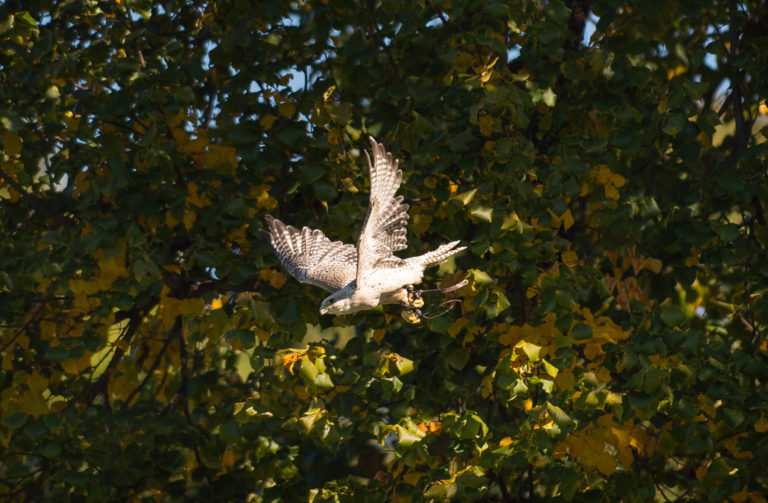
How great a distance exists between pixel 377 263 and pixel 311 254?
0.85 m

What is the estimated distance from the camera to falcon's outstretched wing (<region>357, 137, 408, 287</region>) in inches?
140

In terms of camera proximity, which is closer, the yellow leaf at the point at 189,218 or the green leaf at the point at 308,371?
the green leaf at the point at 308,371

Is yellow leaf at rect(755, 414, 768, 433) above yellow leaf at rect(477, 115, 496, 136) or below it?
below

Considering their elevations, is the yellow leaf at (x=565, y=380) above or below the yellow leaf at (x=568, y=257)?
below

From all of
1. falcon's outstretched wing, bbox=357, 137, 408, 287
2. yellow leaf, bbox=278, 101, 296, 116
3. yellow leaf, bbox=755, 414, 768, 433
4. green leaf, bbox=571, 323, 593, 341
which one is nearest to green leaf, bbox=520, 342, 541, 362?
green leaf, bbox=571, 323, 593, 341

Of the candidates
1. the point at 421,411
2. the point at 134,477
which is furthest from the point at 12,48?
the point at 421,411

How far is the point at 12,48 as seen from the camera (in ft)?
15.6

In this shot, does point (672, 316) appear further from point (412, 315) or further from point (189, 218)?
point (189, 218)

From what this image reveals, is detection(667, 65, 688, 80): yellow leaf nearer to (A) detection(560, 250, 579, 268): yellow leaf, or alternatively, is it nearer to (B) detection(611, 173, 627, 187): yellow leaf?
(B) detection(611, 173, 627, 187): yellow leaf

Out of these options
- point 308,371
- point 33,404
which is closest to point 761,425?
point 308,371

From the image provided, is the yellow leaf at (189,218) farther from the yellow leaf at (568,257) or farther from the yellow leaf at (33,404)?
the yellow leaf at (568,257)

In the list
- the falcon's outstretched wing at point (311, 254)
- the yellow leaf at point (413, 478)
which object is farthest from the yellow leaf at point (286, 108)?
the yellow leaf at point (413, 478)

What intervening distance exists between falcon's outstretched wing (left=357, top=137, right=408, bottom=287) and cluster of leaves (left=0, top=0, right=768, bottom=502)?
47 centimetres

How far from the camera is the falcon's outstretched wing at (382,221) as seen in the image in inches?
140
